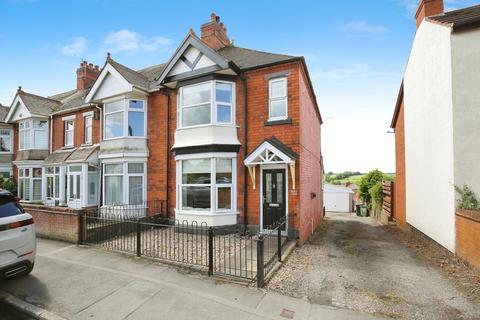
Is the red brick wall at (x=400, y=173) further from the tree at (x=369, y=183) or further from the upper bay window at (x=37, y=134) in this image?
the upper bay window at (x=37, y=134)

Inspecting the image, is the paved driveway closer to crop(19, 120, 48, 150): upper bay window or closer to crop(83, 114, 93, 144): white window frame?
crop(83, 114, 93, 144): white window frame

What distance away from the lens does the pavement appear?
4.52 meters

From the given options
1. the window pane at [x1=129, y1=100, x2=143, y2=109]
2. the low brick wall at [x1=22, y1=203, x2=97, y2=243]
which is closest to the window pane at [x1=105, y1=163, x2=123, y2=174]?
the window pane at [x1=129, y1=100, x2=143, y2=109]

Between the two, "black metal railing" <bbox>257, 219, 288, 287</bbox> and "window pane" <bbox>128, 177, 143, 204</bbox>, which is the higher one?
"window pane" <bbox>128, 177, 143, 204</bbox>

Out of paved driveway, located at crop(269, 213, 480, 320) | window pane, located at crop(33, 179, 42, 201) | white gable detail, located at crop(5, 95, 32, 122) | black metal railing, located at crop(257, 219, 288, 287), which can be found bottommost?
paved driveway, located at crop(269, 213, 480, 320)

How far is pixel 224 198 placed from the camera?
10.1 metres

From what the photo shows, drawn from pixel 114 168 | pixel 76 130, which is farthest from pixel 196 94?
pixel 76 130

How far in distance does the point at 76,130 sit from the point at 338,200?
116 feet

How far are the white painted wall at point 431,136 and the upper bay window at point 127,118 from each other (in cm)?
1201

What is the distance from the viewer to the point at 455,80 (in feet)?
24.6

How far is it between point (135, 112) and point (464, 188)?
12997mm

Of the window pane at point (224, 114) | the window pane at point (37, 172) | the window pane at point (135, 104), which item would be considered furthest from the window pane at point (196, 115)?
the window pane at point (37, 172)

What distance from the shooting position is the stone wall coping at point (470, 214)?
243 inches

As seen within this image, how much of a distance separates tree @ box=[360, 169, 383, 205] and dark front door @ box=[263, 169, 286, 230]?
2187cm
